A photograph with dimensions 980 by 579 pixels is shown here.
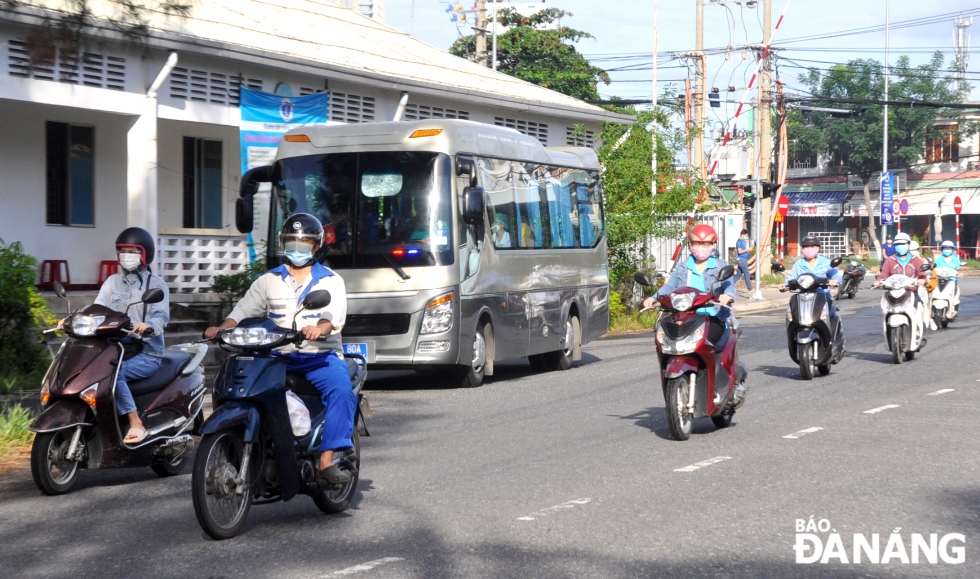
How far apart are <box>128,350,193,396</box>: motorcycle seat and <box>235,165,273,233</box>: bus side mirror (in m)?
5.18

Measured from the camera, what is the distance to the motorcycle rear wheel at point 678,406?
30.9 feet

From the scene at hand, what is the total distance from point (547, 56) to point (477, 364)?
1436 inches

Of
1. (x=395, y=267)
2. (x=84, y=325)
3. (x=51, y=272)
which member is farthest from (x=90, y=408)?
(x=51, y=272)

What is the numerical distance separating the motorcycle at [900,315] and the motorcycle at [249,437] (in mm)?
11415

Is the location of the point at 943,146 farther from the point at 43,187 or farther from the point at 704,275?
the point at 704,275

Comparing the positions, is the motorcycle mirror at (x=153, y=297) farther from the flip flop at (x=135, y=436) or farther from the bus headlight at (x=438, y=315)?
the bus headlight at (x=438, y=315)

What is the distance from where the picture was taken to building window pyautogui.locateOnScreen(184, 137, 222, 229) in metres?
20.2

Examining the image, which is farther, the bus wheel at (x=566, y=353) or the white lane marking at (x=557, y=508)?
the bus wheel at (x=566, y=353)

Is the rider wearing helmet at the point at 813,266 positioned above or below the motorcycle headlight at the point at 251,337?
above

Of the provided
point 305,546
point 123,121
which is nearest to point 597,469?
point 305,546

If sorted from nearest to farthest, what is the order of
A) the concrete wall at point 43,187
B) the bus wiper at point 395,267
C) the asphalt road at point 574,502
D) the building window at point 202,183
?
the asphalt road at point 574,502, the bus wiper at point 395,267, the concrete wall at point 43,187, the building window at point 202,183

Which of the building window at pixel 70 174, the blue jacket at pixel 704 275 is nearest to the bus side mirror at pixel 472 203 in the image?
the blue jacket at pixel 704 275

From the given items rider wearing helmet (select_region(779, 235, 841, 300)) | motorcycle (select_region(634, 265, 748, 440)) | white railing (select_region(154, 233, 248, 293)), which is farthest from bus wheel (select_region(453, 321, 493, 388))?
white railing (select_region(154, 233, 248, 293))

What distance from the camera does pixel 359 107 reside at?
20.6 m
